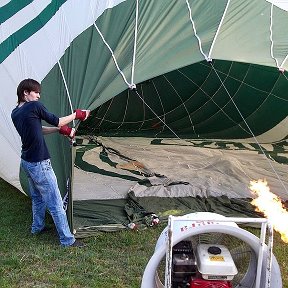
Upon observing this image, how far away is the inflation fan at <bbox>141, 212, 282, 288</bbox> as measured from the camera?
2383mm

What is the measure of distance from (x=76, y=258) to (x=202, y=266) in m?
1.24

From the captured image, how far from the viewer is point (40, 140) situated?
3533 mm

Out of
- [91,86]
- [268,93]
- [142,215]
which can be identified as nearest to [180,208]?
[142,215]

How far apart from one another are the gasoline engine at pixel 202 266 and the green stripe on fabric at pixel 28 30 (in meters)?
2.51

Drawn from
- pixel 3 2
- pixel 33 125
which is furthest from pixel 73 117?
pixel 3 2

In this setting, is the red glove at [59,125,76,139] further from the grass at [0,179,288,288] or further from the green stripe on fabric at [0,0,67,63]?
the green stripe on fabric at [0,0,67,63]

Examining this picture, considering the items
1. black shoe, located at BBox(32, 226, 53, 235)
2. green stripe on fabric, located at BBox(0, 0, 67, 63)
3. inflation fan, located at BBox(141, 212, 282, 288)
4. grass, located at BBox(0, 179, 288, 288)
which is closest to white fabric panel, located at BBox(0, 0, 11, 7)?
green stripe on fabric, located at BBox(0, 0, 67, 63)

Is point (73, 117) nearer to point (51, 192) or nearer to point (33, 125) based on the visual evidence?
point (33, 125)

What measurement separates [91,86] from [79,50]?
15.6 inches

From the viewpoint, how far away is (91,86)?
12.0ft

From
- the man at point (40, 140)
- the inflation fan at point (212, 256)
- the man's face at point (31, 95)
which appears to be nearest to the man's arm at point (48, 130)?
the man at point (40, 140)

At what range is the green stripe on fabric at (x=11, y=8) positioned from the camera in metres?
4.68

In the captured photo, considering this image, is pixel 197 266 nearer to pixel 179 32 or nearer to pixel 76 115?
pixel 76 115

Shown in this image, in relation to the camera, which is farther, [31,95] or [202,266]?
[31,95]
